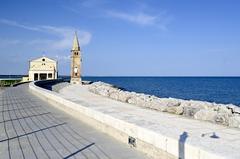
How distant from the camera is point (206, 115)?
26.7 ft

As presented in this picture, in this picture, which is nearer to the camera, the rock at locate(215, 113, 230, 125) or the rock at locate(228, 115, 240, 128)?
the rock at locate(228, 115, 240, 128)

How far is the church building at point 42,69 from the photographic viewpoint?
2253 inches

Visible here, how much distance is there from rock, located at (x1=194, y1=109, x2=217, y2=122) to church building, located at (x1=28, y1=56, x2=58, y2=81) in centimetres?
5116

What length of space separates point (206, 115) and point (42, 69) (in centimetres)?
5257

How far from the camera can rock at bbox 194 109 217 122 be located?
7.94 m

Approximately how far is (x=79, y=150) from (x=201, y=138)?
2.33 metres

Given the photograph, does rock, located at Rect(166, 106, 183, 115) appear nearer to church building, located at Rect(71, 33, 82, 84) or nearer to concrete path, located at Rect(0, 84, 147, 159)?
concrete path, located at Rect(0, 84, 147, 159)

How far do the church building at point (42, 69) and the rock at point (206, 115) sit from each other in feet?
168

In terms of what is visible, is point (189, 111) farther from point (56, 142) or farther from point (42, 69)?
point (42, 69)

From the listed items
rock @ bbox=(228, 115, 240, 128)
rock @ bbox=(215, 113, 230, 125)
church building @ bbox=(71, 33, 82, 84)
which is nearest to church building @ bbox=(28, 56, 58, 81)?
church building @ bbox=(71, 33, 82, 84)

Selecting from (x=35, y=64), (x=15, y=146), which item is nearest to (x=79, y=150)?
(x=15, y=146)

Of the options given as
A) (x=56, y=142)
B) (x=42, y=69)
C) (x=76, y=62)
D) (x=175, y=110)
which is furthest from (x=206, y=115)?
(x=42, y=69)

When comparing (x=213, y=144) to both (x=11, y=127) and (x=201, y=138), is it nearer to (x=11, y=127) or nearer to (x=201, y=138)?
(x=201, y=138)

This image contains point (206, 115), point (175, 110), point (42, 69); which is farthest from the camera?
point (42, 69)
